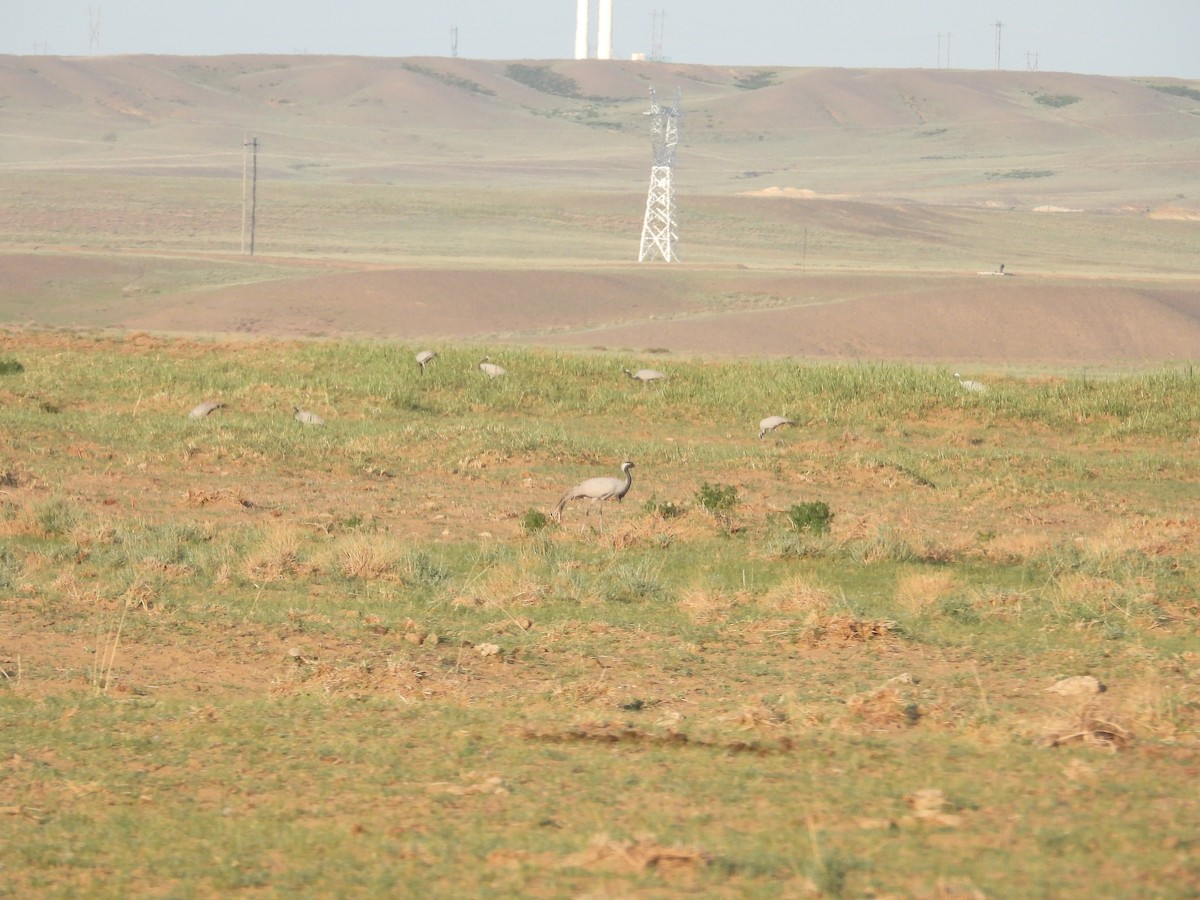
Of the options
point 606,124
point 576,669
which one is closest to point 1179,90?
point 606,124

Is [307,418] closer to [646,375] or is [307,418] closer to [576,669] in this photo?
[646,375]

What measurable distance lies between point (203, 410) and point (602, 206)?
62256 mm

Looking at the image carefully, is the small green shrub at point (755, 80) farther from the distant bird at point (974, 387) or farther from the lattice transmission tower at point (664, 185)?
the distant bird at point (974, 387)

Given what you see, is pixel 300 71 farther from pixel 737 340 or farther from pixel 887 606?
pixel 887 606

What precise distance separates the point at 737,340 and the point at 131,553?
23.1 metres

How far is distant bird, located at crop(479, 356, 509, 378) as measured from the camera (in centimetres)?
1988

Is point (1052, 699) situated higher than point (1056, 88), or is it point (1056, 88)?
point (1056, 88)

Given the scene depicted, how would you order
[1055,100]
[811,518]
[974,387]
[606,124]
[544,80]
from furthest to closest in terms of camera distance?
[544,80]
[1055,100]
[606,124]
[974,387]
[811,518]

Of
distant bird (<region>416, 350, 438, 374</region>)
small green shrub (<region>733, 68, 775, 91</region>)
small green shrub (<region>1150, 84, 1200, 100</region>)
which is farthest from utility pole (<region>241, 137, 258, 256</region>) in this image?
small green shrub (<region>1150, 84, 1200, 100</region>)

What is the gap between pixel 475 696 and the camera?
6.21 metres

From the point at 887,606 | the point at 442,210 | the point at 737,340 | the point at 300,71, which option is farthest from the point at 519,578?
the point at 300,71

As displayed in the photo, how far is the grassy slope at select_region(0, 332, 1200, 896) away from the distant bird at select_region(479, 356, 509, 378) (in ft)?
13.3

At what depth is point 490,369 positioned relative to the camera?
19953 mm

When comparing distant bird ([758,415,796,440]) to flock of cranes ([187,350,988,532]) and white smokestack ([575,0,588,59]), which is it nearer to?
flock of cranes ([187,350,988,532])
